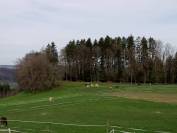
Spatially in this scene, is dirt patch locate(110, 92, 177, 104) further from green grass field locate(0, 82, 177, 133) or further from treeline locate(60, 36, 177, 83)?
treeline locate(60, 36, 177, 83)

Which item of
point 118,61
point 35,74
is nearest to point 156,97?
point 35,74

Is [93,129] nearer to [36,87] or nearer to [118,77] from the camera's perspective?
Answer: [36,87]

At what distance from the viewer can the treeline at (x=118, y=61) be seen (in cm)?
14688

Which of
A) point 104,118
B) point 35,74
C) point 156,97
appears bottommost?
point 104,118

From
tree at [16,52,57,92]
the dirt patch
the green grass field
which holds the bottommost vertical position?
the green grass field

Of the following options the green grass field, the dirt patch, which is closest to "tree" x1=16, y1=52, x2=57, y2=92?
the dirt patch

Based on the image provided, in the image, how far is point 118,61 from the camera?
155 m

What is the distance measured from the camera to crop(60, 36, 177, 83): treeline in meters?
147

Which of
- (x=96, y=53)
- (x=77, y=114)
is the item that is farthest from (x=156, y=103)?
(x=96, y=53)

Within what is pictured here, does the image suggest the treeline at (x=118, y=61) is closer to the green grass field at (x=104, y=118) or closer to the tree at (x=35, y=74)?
the tree at (x=35, y=74)

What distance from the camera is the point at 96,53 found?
511ft

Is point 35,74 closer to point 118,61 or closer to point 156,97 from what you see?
point 156,97

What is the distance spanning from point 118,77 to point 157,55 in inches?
741

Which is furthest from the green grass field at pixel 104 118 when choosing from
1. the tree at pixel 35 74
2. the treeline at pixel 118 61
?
the treeline at pixel 118 61
